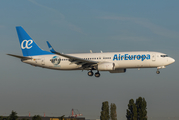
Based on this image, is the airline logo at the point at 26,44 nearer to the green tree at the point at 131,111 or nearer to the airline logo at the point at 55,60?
the airline logo at the point at 55,60

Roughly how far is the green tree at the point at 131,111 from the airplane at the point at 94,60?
32697 millimetres

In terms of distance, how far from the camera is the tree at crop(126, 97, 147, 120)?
310 ft

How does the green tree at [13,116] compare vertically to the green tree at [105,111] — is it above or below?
below

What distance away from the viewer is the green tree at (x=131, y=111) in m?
94.2

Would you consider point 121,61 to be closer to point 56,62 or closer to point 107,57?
point 107,57

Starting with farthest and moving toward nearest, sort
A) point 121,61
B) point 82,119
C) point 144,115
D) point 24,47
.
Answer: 1. point 82,119
2. point 144,115
3. point 24,47
4. point 121,61

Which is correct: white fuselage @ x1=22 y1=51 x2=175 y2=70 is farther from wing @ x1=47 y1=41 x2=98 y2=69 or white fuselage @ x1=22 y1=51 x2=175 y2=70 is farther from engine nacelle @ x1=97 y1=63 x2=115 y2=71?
engine nacelle @ x1=97 y1=63 x2=115 y2=71

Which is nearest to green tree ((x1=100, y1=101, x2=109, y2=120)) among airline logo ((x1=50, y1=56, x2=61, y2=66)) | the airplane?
the airplane

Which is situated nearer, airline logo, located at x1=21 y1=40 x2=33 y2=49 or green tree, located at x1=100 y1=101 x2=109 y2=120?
airline logo, located at x1=21 y1=40 x2=33 y2=49

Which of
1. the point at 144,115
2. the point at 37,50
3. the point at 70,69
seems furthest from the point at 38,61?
the point at 144,115

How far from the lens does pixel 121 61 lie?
59719 mm

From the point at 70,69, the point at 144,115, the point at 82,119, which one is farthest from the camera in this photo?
the point at 82,119

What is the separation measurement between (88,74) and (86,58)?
4125 mm

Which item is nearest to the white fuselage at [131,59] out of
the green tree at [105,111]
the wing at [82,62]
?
the wing at [82,62]
